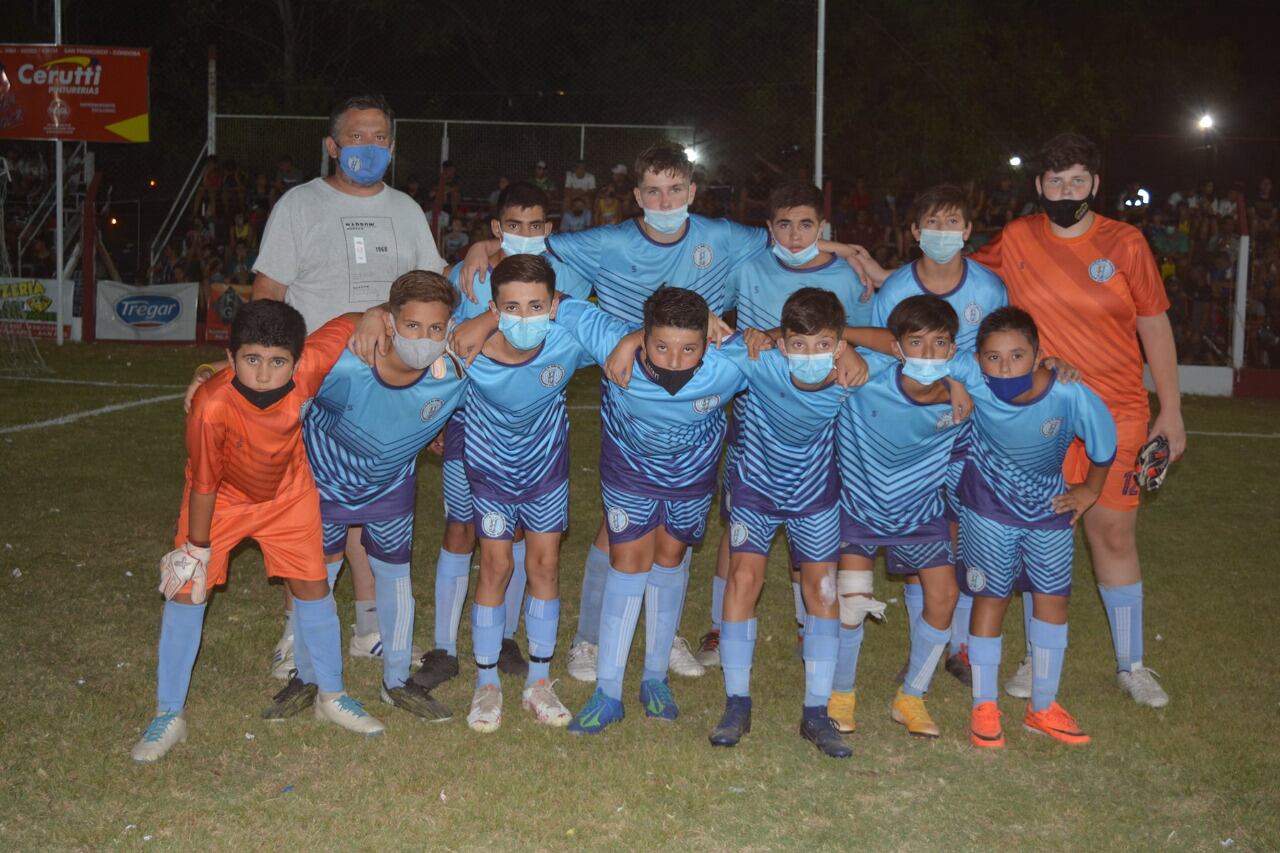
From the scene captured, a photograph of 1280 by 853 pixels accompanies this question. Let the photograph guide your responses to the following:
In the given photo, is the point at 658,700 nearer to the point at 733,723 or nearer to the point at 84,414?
the point at 733,723

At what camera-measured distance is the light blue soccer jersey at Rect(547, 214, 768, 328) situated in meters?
5.61

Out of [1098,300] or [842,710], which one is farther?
[1098,300]

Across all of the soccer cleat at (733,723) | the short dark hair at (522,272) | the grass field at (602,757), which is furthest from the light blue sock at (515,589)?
the short dark hair at (522,272)

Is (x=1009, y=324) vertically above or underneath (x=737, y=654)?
above

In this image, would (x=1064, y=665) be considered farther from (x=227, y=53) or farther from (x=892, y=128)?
(x=227, y=53)

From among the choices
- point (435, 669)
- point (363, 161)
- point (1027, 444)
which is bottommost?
point (435, 669)

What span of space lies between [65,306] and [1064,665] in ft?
51.3

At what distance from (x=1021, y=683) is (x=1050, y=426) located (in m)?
1.26

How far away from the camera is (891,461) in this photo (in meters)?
5.04

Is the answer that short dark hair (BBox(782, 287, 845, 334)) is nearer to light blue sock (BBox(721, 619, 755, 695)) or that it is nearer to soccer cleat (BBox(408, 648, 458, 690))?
light blue sock (BBox(721, 619, 755, 695))

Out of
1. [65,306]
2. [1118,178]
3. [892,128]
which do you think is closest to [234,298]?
[65,306]

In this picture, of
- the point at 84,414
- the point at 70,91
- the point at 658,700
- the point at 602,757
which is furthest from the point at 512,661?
the point at 70,91

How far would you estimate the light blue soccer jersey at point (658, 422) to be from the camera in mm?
4906

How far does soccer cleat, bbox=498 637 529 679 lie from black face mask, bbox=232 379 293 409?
1593 mm
